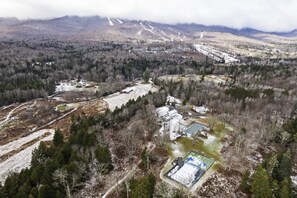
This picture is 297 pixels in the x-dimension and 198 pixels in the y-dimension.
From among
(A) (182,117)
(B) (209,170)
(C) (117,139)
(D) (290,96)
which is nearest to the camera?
(B) (209,170)

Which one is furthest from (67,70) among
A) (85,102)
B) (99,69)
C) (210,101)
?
(210,101)

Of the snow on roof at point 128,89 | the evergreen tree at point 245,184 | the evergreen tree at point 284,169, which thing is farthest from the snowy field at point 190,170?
the snow on roof at point 128,89

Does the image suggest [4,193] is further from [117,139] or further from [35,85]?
[35,85]

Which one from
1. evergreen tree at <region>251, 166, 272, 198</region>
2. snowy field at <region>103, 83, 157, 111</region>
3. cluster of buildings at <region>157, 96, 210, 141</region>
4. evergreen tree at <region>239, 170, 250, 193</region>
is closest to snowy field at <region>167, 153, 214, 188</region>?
evergreen tree at <region>239, 170, 250, 193</region>

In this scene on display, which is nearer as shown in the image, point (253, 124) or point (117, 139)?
point (117, 139)

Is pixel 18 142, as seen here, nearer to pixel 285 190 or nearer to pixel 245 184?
pixel 245 184

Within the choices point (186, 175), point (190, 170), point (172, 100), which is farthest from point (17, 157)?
point (172, 100)
